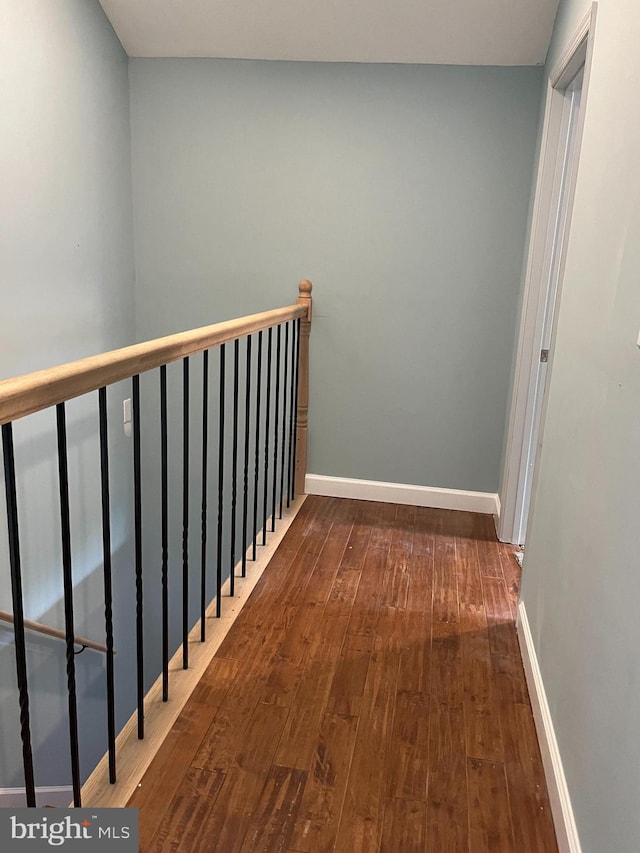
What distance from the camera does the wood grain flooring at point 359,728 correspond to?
59.4 inches

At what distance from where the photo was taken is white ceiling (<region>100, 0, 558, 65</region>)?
109 inches

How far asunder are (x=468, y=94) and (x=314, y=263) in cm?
99

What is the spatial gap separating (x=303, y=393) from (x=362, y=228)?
2.72ft

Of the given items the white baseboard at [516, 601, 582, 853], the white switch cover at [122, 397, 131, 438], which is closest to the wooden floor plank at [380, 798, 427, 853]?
the white baseboard at [516, 601, 582, 853]

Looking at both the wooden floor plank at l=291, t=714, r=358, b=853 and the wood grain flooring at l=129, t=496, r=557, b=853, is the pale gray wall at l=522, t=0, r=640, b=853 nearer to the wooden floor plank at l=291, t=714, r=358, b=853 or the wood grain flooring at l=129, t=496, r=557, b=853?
the wood grain flooring at l=129, t=496, r=557, b=853

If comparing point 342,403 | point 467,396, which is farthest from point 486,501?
point 342,403

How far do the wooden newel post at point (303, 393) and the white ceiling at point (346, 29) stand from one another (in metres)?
1.03

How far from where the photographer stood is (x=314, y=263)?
3.30 m

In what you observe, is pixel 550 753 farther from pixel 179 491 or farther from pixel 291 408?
pixel 179 491

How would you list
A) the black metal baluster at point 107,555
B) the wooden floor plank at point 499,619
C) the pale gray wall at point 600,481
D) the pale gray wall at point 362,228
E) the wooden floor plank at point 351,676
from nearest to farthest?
the pale gray wall at point 600,481 < the black metal baluster at point 107,555 < the wooden floor plank at point 351,676 < the wooden floor plank at point 499,619 < the pale gray wall at point 362,228

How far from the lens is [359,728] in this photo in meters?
1.83

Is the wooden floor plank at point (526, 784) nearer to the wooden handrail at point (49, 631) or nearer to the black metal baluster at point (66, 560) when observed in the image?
the black metal baluster at point (66, 560)

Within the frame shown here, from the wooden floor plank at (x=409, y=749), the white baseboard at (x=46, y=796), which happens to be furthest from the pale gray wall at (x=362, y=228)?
the white baseboard at (x=46, y=796)

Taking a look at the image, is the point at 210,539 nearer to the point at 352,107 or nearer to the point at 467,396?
the point at 467,396
